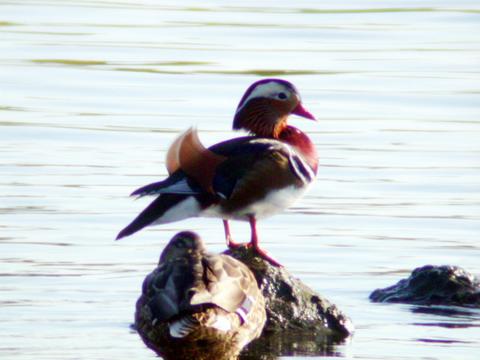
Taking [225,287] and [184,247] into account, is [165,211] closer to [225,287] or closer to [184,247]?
[184,247]

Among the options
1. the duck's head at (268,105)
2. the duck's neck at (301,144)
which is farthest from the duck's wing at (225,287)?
the duck's head at (268,105)

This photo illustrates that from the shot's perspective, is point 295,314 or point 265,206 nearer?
point 295,314

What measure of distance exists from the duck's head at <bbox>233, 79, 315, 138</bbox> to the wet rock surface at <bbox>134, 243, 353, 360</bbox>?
4.16 feet

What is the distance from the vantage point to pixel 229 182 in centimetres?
1110

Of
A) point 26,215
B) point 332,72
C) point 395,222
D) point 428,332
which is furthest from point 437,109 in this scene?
point 428,332

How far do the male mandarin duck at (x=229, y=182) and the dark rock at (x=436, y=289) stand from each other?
47.0 inches

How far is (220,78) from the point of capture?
854 inches

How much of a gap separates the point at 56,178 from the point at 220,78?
6.05m

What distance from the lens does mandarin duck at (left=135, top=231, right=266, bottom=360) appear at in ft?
31.5

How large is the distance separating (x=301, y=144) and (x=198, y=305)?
8.26ft

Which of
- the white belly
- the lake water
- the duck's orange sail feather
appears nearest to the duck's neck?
the white belly

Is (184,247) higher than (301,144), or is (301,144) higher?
(301,144)

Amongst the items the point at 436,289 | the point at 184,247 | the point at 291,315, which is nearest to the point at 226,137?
the point at 436,289

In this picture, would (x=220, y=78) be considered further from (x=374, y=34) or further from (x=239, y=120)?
(x=239, y=120)
